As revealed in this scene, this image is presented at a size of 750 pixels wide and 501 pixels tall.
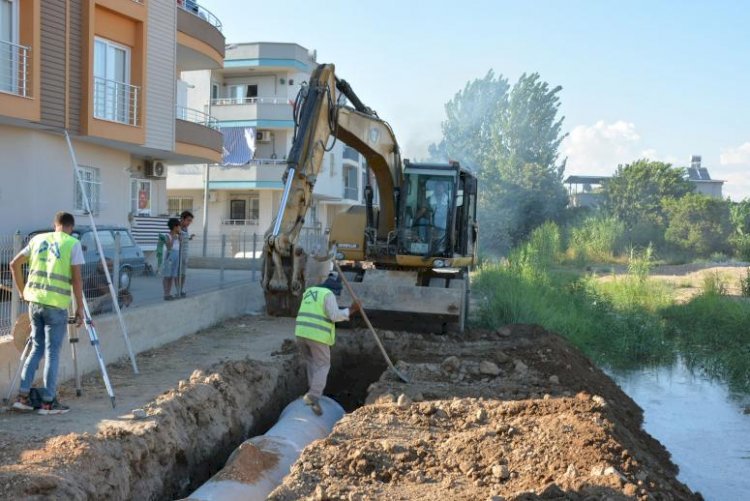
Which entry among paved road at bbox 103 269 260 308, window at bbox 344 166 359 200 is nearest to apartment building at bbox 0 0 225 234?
paved road at bbox 103 269 260 308

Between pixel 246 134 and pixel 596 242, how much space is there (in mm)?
17655

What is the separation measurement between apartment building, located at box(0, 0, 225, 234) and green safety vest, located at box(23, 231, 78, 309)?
716 cm

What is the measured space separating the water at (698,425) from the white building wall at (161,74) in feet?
37.9

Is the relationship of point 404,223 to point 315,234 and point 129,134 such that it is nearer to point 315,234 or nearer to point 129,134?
point 129,134

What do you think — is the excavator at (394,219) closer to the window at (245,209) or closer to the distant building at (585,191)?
the window at (245,209)

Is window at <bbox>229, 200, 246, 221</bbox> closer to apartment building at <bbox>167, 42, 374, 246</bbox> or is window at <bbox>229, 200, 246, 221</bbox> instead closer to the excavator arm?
apartment building at <bbox>167, 42, 374, 246</bbox>

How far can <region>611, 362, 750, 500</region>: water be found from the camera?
316 inches

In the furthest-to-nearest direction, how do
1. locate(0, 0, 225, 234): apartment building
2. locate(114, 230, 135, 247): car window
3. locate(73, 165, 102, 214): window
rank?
locate(73, 165, 102, 214): window < locate(0, 0, 225, 234): apartment building < locate(114, 230, 135, 247): car window

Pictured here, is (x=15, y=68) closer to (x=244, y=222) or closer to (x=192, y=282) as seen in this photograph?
(x=192, y=282)

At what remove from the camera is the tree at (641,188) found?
2016 inches

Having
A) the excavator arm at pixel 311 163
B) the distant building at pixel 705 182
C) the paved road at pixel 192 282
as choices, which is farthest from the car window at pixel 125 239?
the distant building at pixel 705 182

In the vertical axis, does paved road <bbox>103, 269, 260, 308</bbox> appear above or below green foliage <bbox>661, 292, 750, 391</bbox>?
above

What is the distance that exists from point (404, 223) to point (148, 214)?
9525 mm

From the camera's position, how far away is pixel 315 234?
23531 mm
